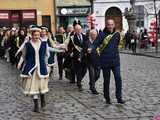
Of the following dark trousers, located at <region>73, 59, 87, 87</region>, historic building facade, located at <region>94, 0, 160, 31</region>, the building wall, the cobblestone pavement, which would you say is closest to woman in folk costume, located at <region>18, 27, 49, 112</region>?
the cobblestone pavement

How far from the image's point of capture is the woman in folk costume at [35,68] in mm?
13375

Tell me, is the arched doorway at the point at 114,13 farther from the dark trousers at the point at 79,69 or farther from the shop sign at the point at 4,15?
the dark trousers at the point at 79,69

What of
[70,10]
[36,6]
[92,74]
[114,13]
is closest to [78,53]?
[92,74]

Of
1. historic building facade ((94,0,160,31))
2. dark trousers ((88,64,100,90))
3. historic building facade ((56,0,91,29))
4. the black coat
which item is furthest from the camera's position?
historic building facade ((94,0,160,31))

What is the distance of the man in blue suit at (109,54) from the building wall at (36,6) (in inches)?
1840

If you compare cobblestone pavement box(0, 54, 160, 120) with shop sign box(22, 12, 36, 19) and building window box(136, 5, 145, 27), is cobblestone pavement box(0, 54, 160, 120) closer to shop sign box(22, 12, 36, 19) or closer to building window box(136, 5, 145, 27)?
building window box(136, 5, 145, 27)

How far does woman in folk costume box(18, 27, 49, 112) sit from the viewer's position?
43.9ft

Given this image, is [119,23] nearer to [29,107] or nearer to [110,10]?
[110,10]

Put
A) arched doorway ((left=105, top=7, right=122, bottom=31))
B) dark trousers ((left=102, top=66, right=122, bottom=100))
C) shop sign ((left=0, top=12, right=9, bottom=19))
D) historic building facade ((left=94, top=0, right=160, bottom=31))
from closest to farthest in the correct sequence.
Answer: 1. dark trousers ((left=102, top=66, right=122, bottom=100))
2. shop sign ((left=0, top=12, right=9, bottom=19))
3. historic building facade ((left=94, top=0, right=160, bottom=31))
4. arched doorway ((left=105, top=7, right=122, bottom=31))

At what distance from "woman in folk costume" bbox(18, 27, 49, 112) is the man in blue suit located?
1432mm

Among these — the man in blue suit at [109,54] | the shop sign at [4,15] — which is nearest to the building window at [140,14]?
the shop sign at [4,15]

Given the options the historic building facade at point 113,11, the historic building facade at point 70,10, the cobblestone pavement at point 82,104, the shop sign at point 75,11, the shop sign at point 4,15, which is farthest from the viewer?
the historic building facade at point 113,11

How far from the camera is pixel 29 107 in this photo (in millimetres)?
14172

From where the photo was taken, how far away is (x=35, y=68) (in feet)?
44.0
